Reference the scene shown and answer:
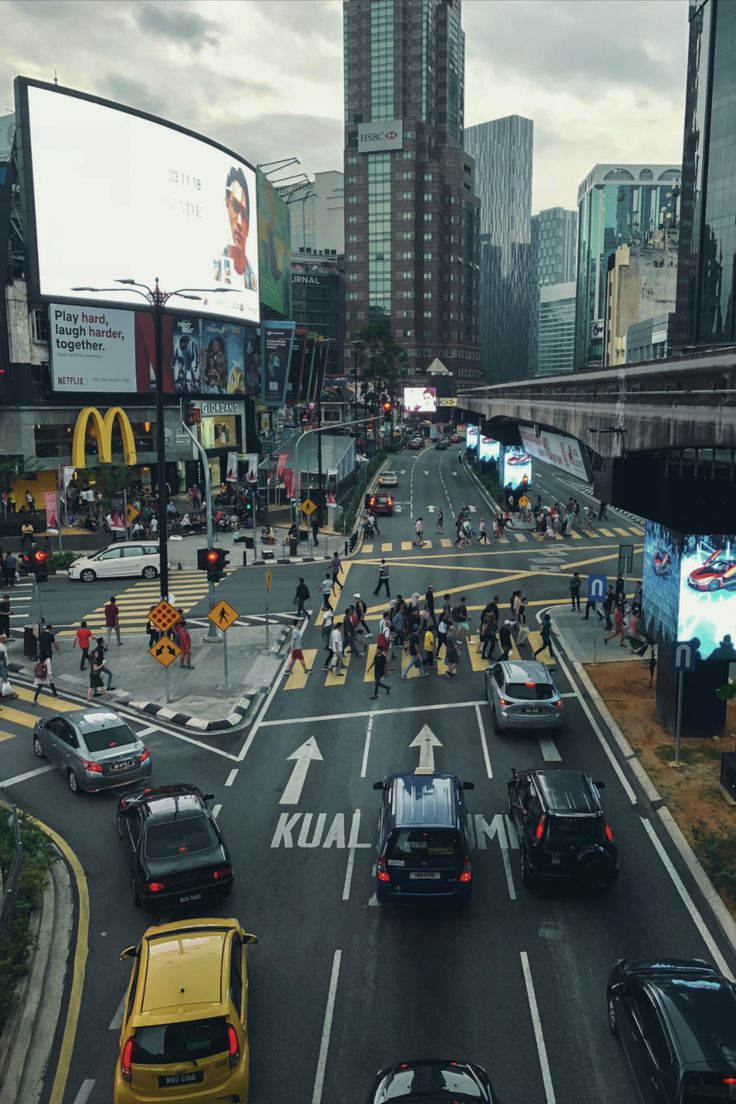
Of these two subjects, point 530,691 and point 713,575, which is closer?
point 713,575

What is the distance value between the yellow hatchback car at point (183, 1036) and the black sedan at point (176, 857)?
130 inches

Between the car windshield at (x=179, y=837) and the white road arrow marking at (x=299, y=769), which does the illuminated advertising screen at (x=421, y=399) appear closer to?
the white road arrow marking at (x=299, y=769)

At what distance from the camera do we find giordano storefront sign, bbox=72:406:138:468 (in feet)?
188

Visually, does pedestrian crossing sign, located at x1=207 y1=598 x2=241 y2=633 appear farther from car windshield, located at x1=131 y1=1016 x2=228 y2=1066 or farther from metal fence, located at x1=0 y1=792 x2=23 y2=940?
car windshield, located at x1=131 y1=1016 x2=228 y2=1066

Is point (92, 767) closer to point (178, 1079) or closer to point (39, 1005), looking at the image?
point (39, 1005)

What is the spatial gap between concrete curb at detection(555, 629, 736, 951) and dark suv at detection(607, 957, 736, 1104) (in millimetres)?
A: 3159

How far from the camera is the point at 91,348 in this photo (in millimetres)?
60156

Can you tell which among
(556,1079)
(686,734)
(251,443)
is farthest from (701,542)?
(251,443)

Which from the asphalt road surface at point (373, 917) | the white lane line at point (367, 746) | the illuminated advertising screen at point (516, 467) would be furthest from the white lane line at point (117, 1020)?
the illuminated advertising screen at point (516, 467)

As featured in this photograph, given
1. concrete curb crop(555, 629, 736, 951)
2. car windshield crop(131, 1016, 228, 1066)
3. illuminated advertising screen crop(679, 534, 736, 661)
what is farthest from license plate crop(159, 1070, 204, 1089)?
illuminated advertising screen crop(679, 534, 736, 661)

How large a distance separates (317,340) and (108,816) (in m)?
71.9

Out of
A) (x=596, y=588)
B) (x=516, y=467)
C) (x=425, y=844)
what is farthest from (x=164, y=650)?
(x=516, y=467)

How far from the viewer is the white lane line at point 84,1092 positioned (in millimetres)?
10359

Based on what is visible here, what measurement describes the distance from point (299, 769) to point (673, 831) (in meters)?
8.27
